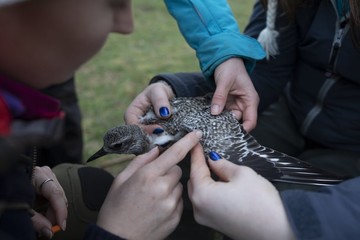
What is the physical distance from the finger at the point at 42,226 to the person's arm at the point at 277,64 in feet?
3.68

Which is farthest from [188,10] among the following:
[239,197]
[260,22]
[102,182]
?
[239,197]

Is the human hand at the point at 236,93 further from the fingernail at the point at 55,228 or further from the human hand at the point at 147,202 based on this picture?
the fingernail at the point at 55,228

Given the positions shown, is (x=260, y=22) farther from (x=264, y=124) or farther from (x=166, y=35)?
(x=166, y=35)

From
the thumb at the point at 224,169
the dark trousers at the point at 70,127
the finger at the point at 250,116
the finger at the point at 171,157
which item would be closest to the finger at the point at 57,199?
the finger at the point at 171,157

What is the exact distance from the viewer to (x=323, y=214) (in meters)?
1.26

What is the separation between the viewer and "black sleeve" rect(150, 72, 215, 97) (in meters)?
2.13

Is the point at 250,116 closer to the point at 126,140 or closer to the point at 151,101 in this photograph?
the point at 151,101

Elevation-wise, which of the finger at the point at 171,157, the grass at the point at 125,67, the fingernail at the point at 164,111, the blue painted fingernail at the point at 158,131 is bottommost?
the grass at the point at 125,67

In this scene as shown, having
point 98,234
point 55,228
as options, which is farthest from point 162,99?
point 98,234

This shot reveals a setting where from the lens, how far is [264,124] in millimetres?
2234

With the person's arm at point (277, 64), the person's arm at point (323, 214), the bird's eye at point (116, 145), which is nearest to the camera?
the person's arm at point (323, 214)

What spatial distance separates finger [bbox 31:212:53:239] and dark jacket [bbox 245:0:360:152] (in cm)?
113

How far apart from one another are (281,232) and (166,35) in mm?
4547

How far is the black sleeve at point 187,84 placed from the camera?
2131 mm
